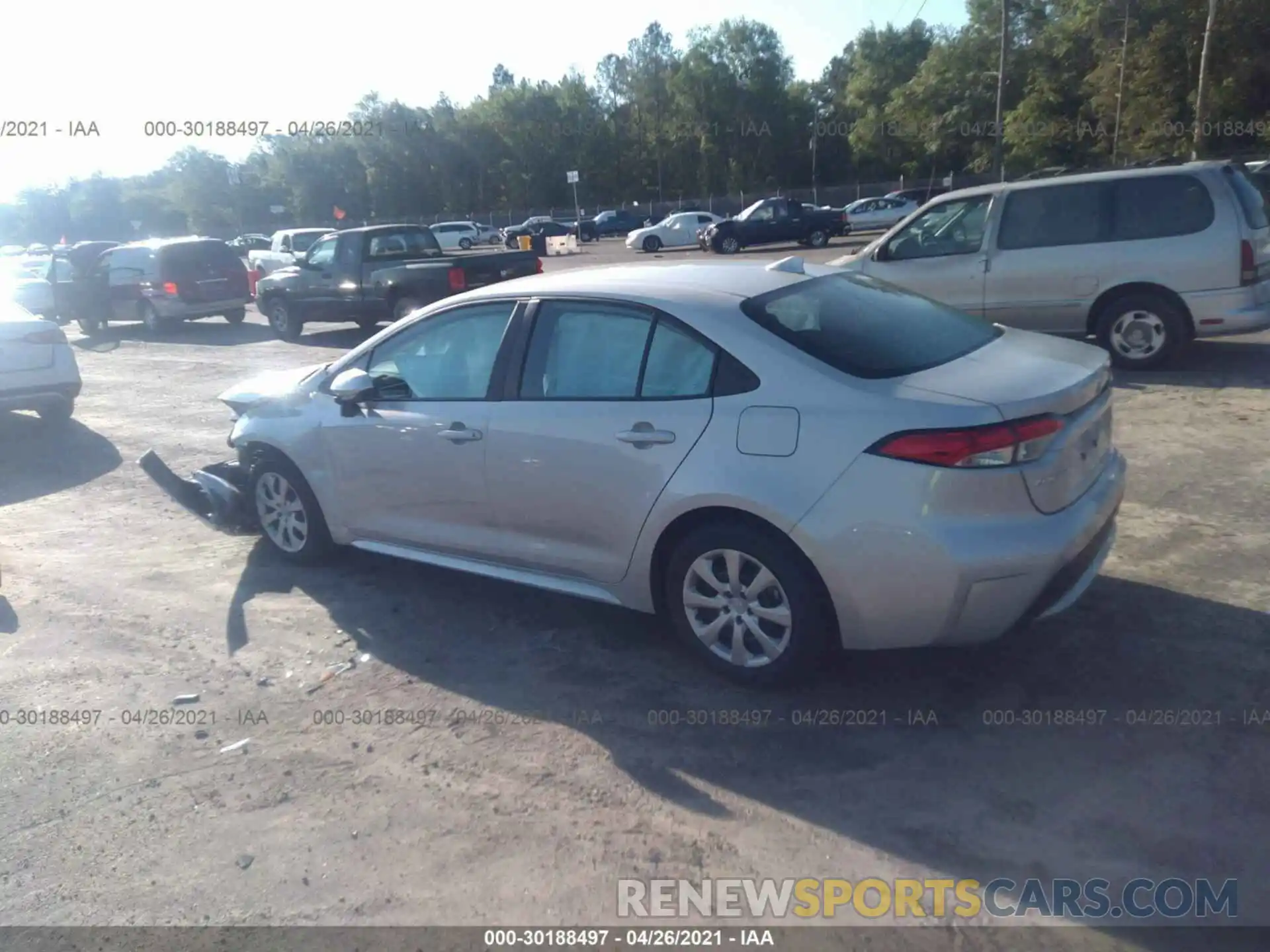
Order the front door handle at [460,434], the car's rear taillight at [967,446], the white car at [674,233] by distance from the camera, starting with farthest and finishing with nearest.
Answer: the white car at [674,233] < the front door handle at [460,434] < the car's rear taillight at [967,446]

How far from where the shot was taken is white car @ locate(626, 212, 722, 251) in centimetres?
3984

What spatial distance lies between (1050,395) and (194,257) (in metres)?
18.9

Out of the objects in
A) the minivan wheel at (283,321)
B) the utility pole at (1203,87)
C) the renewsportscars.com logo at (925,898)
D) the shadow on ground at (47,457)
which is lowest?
the renewsportscars.com logo at (925,898)

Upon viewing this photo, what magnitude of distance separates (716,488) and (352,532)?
2.43 meters

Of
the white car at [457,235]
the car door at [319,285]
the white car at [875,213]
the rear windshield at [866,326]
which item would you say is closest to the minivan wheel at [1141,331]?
the rear windshield at [866,326]

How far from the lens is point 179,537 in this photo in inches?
277

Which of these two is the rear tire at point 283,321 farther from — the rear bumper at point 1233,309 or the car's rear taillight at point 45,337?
the rear bumper at point 1233,309

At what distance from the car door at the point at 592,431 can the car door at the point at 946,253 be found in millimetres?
6390

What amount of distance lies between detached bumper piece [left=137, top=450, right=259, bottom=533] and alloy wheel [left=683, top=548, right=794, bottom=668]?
3620 millimetres

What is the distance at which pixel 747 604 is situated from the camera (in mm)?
4199

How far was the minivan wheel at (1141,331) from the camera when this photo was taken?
939cm

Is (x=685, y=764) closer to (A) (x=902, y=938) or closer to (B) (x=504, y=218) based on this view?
(A) (x=902, y=938)

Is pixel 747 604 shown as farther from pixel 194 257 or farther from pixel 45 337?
pixel 194 257

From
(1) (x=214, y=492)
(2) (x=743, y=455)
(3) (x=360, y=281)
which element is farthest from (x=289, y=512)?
(3) (x=360, y=281)
